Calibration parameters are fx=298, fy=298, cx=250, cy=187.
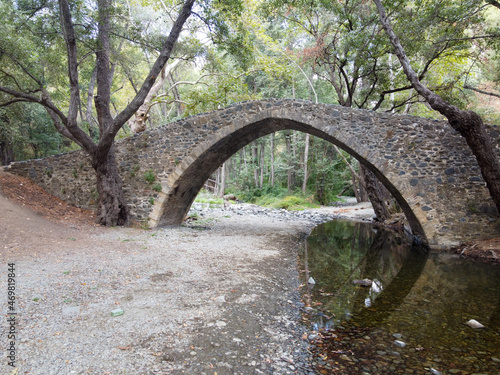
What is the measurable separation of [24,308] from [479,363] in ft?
14.3

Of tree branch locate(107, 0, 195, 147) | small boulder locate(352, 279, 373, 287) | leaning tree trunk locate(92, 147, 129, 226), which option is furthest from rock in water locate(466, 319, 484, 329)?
leaning tree trunk locate(92, 147, 129, 226)

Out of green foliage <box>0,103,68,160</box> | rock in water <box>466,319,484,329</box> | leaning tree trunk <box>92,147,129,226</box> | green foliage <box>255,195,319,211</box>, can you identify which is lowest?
rock in water <box>466,319,484,329</box>

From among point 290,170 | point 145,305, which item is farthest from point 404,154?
point 290,170

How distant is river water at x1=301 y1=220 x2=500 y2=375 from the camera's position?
2.68 metres

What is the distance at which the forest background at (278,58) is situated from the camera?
7.75 meters

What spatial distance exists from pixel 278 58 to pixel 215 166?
6.66 metres

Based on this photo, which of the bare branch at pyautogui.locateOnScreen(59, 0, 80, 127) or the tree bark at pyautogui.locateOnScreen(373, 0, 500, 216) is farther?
the bare branch at pyautogui.locateOnScreen(59, 0, 80, 127)

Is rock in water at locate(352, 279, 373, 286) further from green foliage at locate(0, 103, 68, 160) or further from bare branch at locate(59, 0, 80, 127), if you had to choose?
green foliage at locate(0, 103, 68, 160)

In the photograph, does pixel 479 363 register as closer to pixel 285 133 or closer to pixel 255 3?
pixel 255 3

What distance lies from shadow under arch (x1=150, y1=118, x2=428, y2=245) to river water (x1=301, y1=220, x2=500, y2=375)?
5.65ft

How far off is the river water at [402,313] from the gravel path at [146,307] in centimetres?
38

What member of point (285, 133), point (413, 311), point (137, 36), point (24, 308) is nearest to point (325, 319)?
point (413, 311)

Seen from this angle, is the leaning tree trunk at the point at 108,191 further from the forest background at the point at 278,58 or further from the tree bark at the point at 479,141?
the tree bark at the point at 479,141

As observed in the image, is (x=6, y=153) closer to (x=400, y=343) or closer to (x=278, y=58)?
(x=278, y=58)
